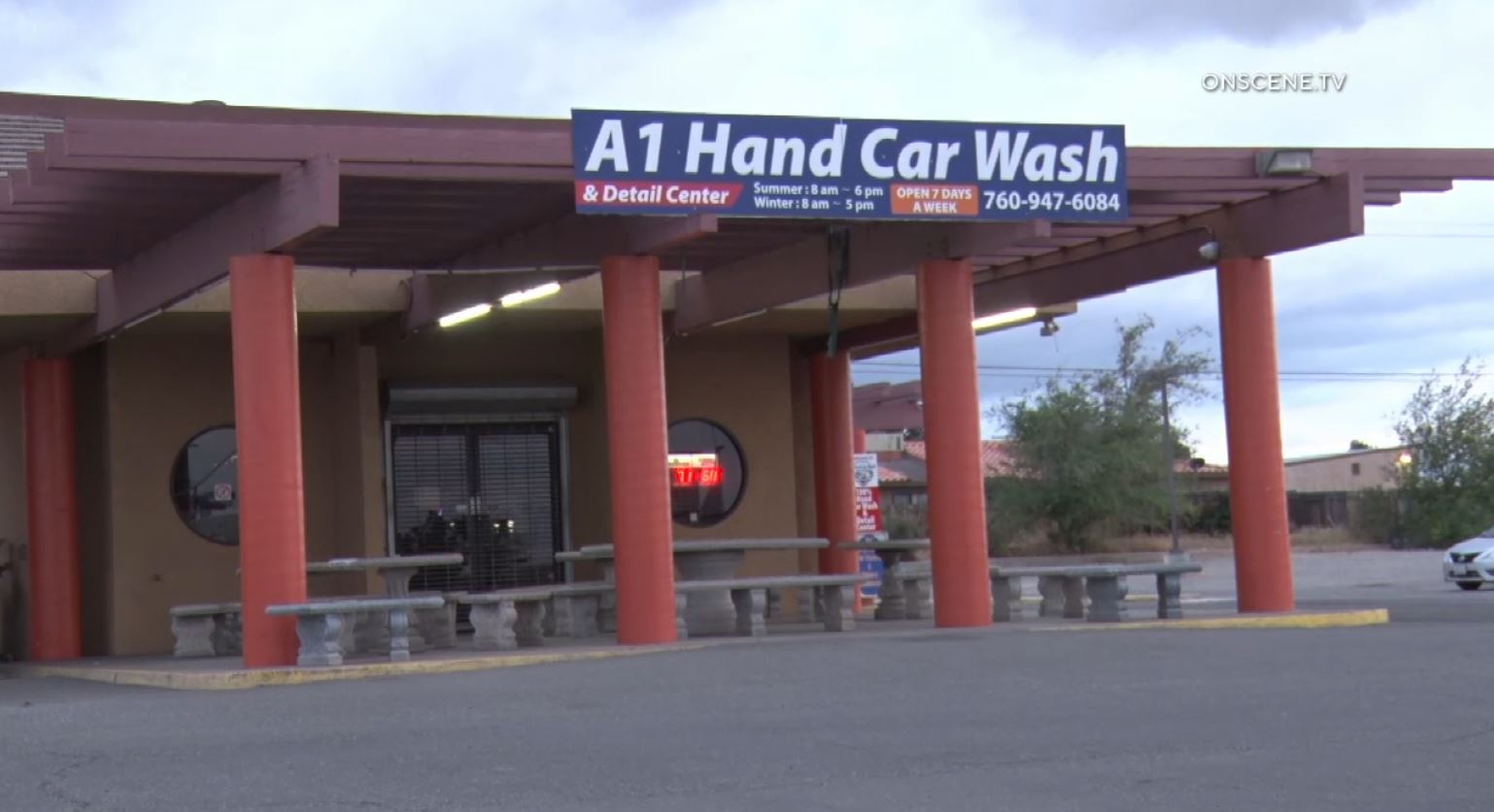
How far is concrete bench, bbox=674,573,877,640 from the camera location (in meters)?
16.1

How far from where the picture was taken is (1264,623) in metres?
15.8

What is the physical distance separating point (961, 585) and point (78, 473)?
35.0 feet

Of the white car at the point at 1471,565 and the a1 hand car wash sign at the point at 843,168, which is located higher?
the a1 hand car wash sign at the point at 843,168

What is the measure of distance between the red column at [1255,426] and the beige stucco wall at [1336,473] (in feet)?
193

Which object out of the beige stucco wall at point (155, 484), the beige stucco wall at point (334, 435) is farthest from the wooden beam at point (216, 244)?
the beige stucco wall at point (334, 435)

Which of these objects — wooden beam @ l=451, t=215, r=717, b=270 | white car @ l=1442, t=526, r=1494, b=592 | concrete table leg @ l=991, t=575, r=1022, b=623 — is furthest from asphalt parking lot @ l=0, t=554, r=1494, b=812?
white car @ l=1442, t=526, r=1494, b=592

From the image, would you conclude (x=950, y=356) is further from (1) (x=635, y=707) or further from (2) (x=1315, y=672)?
(1) (x=635, y=707)

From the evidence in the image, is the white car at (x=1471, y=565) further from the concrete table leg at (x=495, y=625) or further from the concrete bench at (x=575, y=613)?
the concrete table leg at (x=495, y=625)

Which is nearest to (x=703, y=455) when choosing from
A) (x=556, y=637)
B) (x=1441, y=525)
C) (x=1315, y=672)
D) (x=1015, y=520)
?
(x=556, y=637)

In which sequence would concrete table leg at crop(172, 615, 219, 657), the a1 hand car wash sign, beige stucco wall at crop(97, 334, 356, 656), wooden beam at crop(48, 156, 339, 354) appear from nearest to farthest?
wooden beam at crop(48, 156, 339, 354), the a1 hand car wash sign, concrete table leg at crop(172, 615, 219, 657), beige stucco wall at crop(97, 334, 356, 656)

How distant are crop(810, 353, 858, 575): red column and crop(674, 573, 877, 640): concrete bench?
232 inches

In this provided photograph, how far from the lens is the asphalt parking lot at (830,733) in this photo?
7898 mm

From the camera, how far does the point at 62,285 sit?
59.4 feet

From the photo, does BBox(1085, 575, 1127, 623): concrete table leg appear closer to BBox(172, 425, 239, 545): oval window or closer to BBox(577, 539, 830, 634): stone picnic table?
BBox(577, 539, 830, 634): stone picnic table
